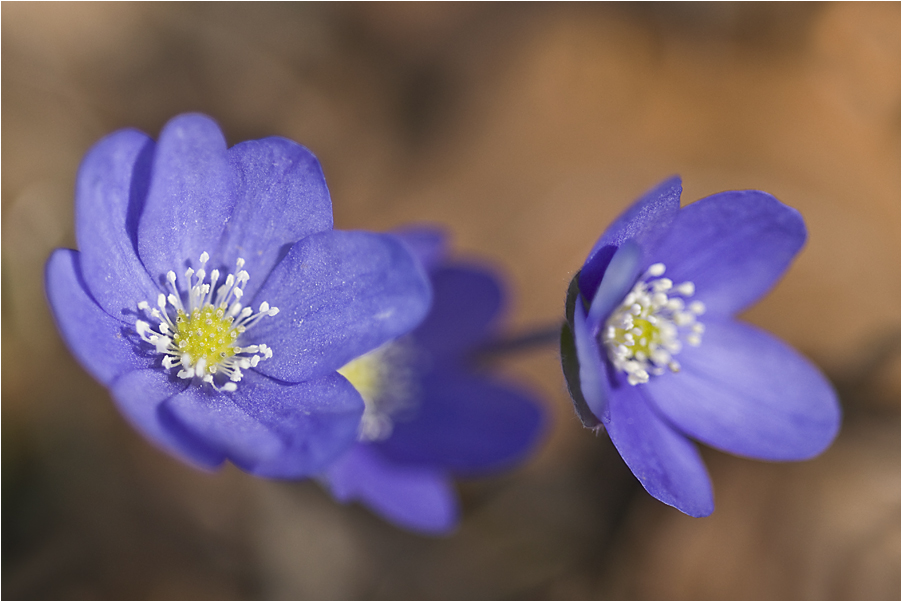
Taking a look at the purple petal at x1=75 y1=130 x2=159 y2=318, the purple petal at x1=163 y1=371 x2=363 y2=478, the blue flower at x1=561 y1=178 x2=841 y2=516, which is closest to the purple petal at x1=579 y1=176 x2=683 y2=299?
the blue flower at x1=561 y1=178 x2=841 y2=516

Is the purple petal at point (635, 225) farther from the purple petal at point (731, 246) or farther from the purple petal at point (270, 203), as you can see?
the purple petal at point (270, 203)

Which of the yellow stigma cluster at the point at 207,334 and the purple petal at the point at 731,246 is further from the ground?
the purple petal at the point at 731,246

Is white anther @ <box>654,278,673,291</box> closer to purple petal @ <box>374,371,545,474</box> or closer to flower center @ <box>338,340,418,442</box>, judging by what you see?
purple petal @ <box>374,371,545,474</box>

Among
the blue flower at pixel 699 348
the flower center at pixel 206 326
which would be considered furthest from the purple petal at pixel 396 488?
the blue flower at pixel 699 348

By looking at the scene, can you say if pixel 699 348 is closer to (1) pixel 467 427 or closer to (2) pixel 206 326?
(1) pixel 467 427

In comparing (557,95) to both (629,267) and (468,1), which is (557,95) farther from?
(629,267)

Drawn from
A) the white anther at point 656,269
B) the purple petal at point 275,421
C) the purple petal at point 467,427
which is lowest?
the purple petal at point 467,427

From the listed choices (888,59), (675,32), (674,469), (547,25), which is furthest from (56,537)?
(888,59)
